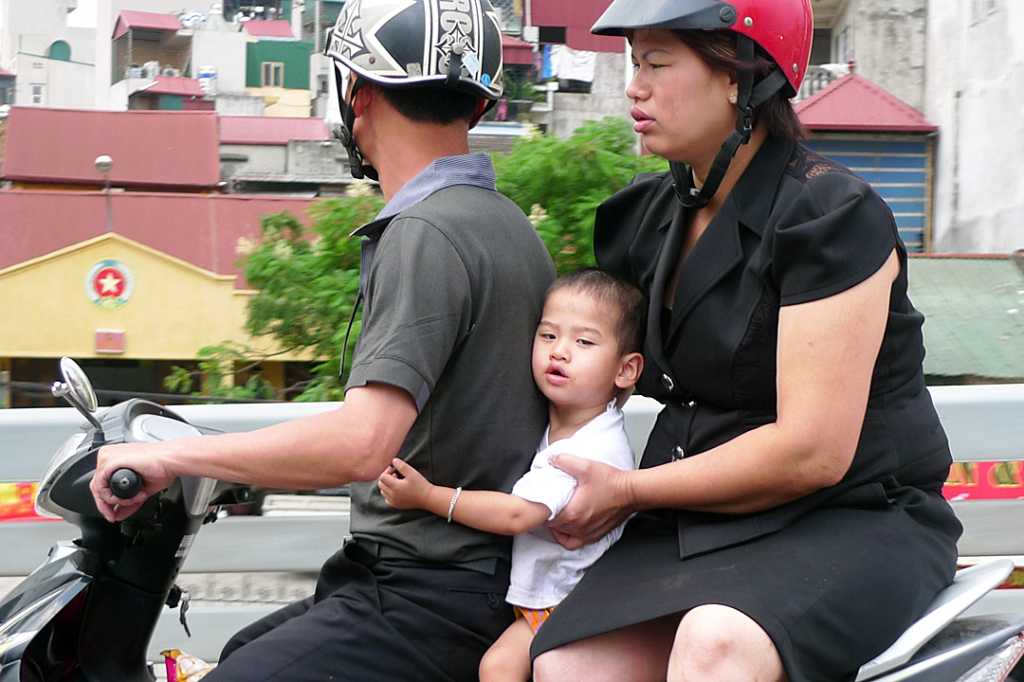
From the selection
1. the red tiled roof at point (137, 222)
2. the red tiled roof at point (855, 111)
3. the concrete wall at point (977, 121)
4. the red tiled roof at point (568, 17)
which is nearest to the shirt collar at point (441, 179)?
the concrete wall at point (977, 121)

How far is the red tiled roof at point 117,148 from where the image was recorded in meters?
22.8

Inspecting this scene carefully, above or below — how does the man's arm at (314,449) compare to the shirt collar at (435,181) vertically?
below

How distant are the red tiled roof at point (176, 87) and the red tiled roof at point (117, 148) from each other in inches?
539

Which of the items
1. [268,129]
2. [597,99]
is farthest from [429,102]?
[268,129]

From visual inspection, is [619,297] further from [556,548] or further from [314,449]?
[314,449]

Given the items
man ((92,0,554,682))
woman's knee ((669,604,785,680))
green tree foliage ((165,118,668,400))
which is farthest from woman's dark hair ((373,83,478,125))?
green tree foliage ((165,118,668,400))

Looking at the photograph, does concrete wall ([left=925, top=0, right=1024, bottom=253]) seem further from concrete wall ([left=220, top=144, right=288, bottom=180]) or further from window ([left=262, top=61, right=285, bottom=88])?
window ([left=262, top=61, right=285, bottom=88])

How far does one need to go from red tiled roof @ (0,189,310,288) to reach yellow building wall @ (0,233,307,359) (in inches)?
29.2

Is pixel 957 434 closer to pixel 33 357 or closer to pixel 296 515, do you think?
pixel 296 515

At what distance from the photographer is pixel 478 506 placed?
193 cm

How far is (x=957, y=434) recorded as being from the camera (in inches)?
113

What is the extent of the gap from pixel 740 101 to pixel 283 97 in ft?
128

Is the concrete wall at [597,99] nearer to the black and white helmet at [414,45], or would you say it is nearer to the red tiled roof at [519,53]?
the red tiled roof at [519,53]

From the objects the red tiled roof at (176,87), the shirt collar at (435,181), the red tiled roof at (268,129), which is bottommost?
the shirt collar at (435,181)
